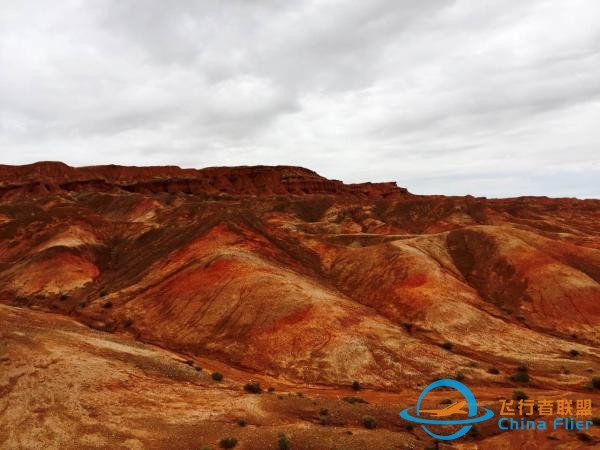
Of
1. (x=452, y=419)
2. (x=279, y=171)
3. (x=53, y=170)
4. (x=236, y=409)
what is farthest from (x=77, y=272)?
(x=279, y=171)

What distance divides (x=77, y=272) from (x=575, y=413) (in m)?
53.3

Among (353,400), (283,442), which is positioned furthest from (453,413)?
(283,442)

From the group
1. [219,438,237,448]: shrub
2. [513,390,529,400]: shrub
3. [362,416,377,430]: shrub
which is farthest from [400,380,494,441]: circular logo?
[219,438,237,448]: shrub

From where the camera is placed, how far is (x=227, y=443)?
56.3 feet

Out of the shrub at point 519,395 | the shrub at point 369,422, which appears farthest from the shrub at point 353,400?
the shrub at point 519,395

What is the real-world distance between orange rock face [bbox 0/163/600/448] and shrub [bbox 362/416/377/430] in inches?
25.6

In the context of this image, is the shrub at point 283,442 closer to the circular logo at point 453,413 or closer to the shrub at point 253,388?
the circular logo at point 453,413

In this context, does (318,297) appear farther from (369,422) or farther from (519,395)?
(369,422)

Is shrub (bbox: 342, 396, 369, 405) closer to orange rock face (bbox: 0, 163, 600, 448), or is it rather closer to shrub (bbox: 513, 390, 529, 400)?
orange rock face (bbox: 0, 163, 600, 448)

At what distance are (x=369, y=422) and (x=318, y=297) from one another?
1913 centimetres

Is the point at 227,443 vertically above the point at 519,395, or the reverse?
the point at 519,395

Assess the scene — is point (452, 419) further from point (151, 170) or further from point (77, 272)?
point (151, 170)

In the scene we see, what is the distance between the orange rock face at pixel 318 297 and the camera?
29.8m

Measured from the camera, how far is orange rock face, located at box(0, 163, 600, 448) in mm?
29750
